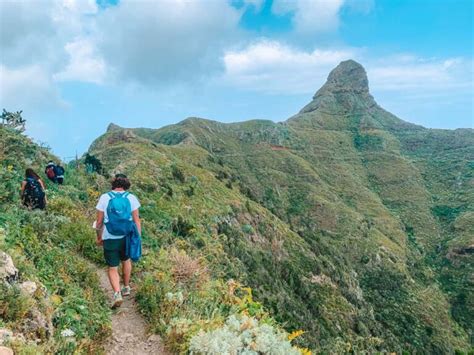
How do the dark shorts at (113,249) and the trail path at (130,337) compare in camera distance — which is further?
the dark shorts at (113,249)

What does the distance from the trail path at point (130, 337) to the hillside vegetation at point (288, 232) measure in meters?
0.18

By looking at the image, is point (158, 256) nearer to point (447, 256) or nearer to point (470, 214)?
point (447, 256)

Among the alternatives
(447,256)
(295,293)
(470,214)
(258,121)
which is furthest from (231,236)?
(258,121)

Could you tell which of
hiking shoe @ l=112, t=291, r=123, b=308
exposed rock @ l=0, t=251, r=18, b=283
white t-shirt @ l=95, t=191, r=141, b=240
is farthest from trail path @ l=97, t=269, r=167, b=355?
exposed rock @ l=0, t=251, r=18, b=283

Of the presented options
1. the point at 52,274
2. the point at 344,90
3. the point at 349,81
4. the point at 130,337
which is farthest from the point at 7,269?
the point at 349,81

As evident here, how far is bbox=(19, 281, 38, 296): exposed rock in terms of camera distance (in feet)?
16.8

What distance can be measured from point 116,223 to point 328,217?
223 ft

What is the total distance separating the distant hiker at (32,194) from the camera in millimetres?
9328

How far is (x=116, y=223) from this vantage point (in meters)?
6.68

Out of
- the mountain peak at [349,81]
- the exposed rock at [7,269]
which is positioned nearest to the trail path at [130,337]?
the exposed rock at [7,269]

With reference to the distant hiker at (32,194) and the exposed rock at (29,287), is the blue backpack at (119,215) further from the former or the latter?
the distant hiker at (32,194)

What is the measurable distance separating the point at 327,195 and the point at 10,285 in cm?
7882

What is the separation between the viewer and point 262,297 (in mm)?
26562

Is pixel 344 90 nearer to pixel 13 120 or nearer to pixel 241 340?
pixel 13 120
